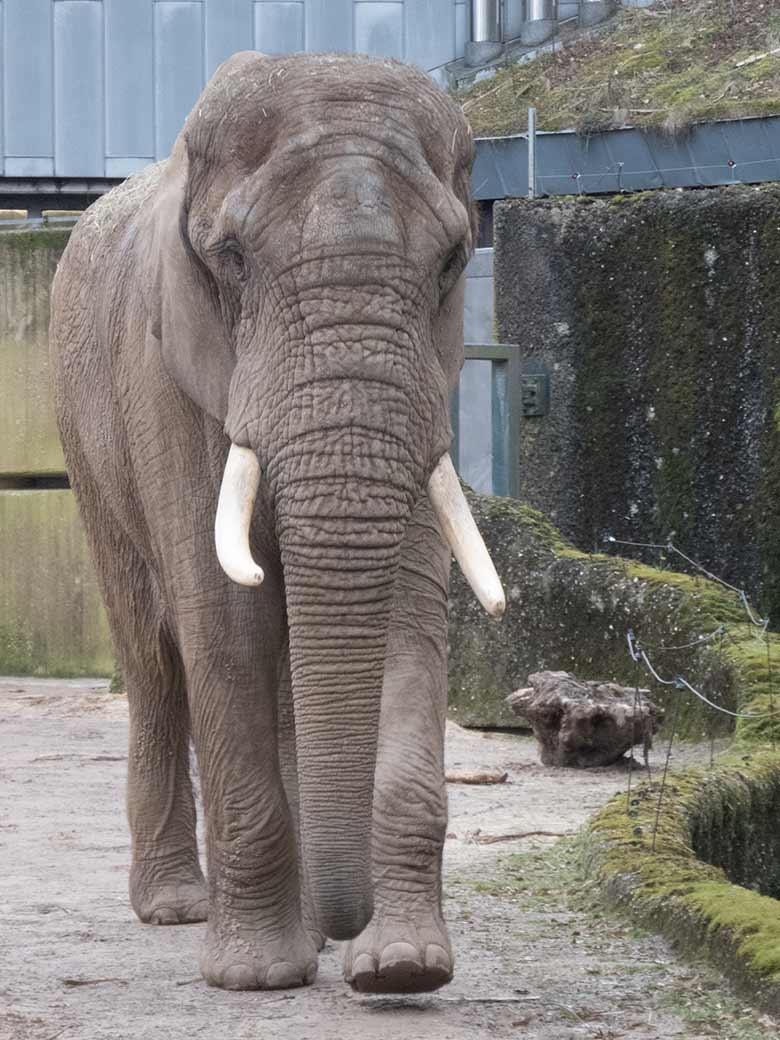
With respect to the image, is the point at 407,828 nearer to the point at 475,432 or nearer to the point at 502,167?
the point at 475,432

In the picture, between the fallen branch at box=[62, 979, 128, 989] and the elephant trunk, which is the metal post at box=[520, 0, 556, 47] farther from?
the elephant trunk

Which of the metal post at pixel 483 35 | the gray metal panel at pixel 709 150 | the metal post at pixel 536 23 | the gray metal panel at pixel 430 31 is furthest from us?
the metal post at pixel 536 23

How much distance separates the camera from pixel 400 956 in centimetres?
459

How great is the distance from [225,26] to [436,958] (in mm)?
21210

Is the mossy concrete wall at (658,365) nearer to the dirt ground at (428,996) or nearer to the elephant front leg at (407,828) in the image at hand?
the dirt ground at (428,996)

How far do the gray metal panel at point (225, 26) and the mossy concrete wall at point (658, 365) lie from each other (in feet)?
44.8

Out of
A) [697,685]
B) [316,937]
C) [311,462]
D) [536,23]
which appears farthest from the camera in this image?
[536,23]

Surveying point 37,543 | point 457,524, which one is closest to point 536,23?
point 37,543

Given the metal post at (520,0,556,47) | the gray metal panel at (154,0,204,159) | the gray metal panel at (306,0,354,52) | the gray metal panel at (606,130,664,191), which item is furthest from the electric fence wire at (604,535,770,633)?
the metal post at (520,0,556,47)

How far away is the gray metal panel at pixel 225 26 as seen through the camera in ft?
80.8

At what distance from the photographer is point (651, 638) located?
31.5 ft

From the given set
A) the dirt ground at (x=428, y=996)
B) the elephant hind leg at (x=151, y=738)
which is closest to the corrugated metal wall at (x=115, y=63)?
the dirt ground at (x=428, y=996)

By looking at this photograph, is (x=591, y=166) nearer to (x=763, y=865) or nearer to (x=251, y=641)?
(x=763, y=865)

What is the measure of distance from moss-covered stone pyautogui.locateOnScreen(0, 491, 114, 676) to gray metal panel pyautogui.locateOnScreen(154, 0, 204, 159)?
12383mm
